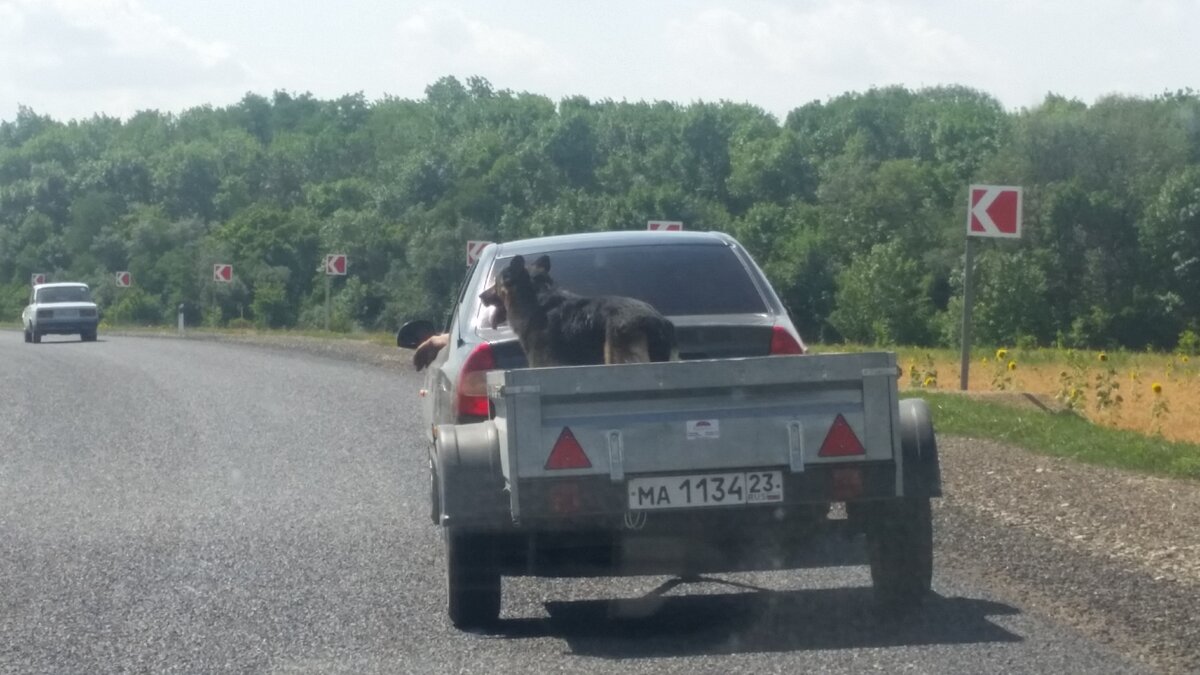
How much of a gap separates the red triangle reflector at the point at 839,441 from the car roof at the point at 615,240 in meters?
2.35

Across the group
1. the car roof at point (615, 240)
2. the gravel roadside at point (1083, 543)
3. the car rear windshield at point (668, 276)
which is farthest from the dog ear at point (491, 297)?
the gravel roadside at point (1083, 543)

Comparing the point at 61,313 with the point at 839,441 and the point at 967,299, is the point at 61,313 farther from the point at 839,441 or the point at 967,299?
the point at 839,441

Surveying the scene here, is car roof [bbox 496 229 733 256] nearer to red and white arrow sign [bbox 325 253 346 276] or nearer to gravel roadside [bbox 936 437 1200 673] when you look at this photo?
gravel roadside [bbox 936 437 1200 673]

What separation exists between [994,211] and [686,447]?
11649 millimetres

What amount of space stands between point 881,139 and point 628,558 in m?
84.6

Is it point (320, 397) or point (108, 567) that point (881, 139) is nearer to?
point (320, 397)

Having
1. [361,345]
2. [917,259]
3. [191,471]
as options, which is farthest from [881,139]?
[191,471]

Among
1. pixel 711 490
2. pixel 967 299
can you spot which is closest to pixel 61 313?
pixel 967 299

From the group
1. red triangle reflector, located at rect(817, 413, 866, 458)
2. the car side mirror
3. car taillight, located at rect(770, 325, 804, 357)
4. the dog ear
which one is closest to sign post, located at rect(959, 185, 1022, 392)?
the car side mirror

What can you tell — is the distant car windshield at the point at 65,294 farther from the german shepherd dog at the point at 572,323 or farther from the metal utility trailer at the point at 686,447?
the metal utility trailer at the point at 686,447

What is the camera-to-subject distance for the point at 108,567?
820 centimetres

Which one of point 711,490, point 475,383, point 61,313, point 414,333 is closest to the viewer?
point 711,490

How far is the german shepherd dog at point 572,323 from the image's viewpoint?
704 cm

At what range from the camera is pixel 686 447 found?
6.14 m
